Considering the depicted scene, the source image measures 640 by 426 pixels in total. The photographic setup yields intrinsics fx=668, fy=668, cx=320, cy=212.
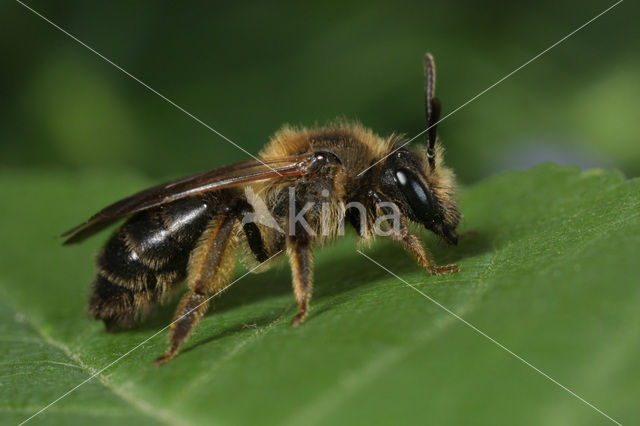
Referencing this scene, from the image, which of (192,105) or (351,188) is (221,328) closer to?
(351,188)

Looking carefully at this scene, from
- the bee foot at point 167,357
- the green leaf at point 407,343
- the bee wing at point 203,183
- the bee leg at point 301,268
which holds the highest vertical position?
the bee wing at point 203,183

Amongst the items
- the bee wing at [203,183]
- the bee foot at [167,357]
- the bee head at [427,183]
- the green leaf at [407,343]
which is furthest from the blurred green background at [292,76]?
the bee foot at [167,357]

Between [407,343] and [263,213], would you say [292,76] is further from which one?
[407,343]

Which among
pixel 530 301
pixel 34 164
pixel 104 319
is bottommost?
pixel 530 301

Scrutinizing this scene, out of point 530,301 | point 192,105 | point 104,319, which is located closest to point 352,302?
point 530,301

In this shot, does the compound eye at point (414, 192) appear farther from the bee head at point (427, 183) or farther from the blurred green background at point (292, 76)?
the blurred green background at point (292, 76)

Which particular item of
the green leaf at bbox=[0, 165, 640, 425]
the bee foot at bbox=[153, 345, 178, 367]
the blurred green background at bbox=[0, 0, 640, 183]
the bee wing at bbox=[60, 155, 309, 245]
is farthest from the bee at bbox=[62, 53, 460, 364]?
the blurred green background at bbox=[0, 0, 640, 183]

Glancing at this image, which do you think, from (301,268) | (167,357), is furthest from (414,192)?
(167,357)

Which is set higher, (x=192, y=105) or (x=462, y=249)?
(x=192, y=105)
